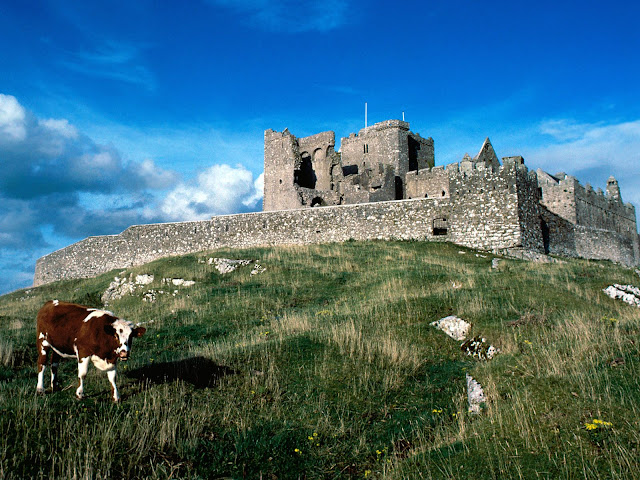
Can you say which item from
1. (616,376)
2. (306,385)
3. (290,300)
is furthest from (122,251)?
(616,376)

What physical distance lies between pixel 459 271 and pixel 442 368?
34.2 feet

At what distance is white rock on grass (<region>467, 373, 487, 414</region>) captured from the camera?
7.27 m

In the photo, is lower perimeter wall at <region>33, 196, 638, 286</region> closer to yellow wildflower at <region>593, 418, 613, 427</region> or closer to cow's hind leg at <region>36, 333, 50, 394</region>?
yellow wildflower at <region>593, 418, 613, 427</region>

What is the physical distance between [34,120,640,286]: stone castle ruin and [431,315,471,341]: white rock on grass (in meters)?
13.7

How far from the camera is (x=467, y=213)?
25.5 metres

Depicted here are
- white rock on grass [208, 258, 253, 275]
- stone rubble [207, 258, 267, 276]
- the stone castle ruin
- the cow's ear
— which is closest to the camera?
the cow's ear

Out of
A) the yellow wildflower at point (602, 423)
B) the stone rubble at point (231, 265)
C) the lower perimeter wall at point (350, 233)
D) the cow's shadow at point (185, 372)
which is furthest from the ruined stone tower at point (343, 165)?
the yellow wildflower at point (602, 423)

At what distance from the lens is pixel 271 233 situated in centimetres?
3228

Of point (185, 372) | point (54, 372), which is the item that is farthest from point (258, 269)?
point (54, 372)

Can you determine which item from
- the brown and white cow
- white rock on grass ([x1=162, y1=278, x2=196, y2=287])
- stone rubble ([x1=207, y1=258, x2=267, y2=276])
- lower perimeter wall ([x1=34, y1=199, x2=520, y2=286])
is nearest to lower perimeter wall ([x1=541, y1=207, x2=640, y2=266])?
lower perimeter wall ([x1=34, y1=199, x2=520, y2=286])

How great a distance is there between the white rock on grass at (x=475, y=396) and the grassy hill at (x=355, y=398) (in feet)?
0.40

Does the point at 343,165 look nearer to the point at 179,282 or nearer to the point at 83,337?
the point at 179,282

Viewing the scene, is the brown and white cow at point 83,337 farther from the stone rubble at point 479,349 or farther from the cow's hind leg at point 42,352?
the stone rubble at point 479,349

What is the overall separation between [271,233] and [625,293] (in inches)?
886
